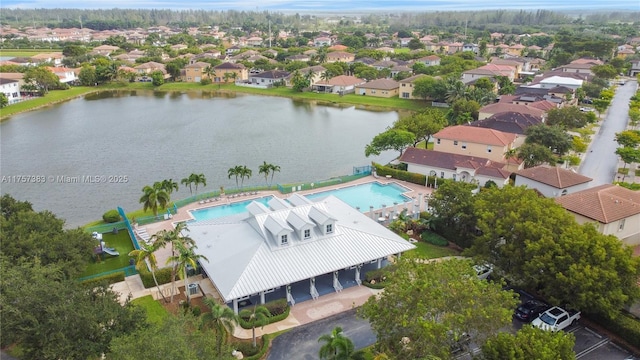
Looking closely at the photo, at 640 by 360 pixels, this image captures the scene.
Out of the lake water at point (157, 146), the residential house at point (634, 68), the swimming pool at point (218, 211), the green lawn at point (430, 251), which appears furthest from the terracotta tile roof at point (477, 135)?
the residential house at point (634, 68)

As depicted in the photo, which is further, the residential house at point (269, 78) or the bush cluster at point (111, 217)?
the residential house at point (269, 78)

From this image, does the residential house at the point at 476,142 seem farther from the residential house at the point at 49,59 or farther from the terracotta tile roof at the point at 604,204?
the residential house at the point at 49,59

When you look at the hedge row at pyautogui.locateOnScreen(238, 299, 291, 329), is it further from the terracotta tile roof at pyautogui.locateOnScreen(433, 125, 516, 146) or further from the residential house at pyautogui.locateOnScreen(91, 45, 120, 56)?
the residential house at pyautogui.locateOnScreen(91, 45, 120, 56)

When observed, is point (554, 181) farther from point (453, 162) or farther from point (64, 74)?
point (64, 74)

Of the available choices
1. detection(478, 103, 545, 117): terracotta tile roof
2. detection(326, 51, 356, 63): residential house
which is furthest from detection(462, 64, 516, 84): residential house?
detection(326, 51, 356, 63): residential house

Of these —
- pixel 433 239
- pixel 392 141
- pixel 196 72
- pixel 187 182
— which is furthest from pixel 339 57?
pixel 433 239

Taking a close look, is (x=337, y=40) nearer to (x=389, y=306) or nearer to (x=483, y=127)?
(x=483, y=127)
